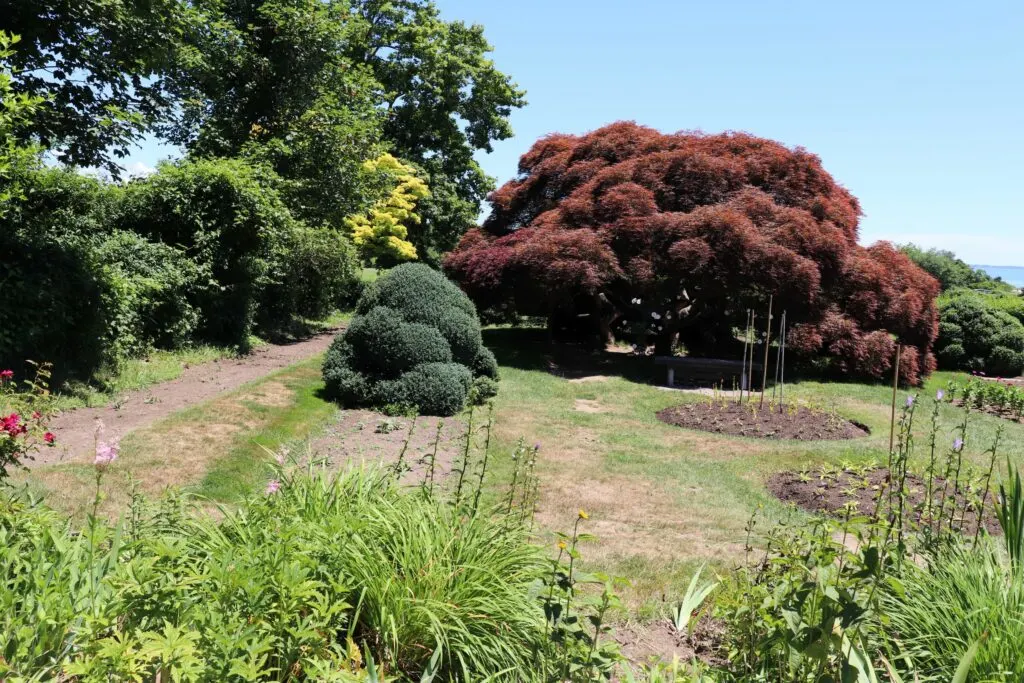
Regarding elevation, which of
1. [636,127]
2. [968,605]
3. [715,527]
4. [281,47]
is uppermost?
[281,47]

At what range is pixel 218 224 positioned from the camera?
12617 millimetres

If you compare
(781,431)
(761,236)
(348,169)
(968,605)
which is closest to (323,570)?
(968,605)

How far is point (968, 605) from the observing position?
2.98m

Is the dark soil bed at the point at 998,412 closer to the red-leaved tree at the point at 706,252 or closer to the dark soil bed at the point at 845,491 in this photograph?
the red-leaved tree at the point at 706,252

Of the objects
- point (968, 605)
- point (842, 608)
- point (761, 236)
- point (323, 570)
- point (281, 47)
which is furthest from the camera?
point (281, 47)

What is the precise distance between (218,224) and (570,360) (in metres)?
7.55

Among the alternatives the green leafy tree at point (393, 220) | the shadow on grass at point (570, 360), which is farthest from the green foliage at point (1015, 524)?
the green leafy tree at point (393, 220)

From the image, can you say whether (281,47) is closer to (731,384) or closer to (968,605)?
(731,384)

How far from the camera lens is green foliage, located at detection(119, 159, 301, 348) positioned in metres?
12.1

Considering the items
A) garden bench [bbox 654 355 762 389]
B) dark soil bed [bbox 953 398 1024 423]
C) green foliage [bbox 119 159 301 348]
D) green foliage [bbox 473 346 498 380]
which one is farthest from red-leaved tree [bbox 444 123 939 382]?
green foliage [bbox 119 159 301 348]

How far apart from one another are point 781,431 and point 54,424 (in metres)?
8.36

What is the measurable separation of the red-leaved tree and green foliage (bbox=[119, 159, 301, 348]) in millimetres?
4366

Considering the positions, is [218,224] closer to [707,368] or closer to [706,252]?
[706,252]

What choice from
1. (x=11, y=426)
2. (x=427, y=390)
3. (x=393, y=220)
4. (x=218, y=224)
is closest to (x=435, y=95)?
(x=393, y=220)
